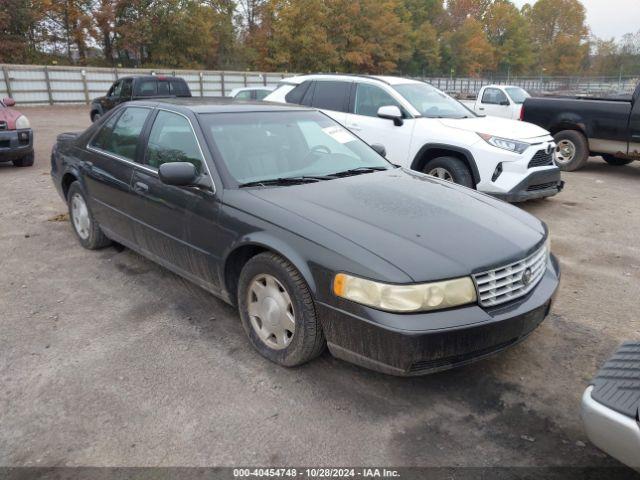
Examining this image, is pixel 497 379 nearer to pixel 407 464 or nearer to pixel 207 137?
pixel 407 464

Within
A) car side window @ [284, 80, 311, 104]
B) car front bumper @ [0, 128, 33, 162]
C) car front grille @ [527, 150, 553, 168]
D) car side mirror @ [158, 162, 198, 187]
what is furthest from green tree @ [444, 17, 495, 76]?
car side mirror @ [158, 162, 198, 187]

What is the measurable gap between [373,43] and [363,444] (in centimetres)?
5314

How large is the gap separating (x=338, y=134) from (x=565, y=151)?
754 cm

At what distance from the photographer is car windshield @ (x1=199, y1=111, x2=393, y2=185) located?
360 centimetres

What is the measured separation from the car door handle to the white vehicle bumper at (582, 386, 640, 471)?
3.25m

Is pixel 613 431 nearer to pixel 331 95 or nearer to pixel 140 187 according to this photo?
pixel 140 187

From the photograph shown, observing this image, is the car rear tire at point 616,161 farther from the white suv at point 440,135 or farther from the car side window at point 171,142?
the car side window at point 171,142

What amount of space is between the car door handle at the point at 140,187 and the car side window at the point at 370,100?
422 cm

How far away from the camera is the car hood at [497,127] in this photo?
661cm

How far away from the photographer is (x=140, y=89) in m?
15.2

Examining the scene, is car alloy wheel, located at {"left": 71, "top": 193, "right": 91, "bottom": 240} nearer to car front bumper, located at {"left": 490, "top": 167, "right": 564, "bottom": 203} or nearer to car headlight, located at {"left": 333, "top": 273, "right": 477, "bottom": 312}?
car headlight, located at {"left": 333, "top": 273, "right": 477, "bottom": 312}

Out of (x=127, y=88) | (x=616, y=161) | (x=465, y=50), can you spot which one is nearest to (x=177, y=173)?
(x=616, y=161)

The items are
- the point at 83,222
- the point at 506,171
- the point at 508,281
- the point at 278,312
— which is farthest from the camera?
the point at 506,171

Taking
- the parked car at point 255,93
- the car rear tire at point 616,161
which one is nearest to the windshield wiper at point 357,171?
the car rear tire at point 616,161
